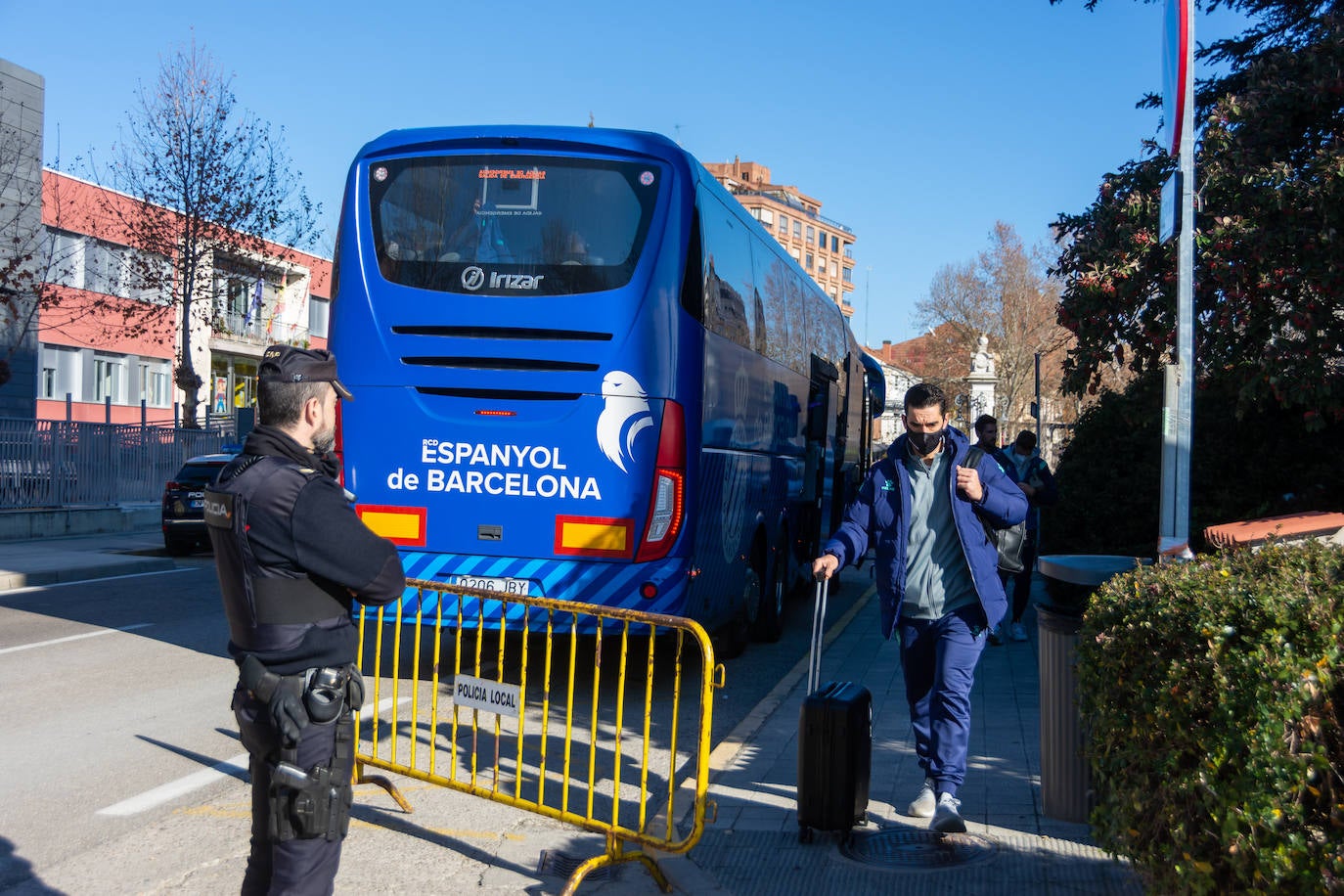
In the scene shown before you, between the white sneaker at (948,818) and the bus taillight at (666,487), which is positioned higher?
the bus taillight at (666,487)

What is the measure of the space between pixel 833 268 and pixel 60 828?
460ft

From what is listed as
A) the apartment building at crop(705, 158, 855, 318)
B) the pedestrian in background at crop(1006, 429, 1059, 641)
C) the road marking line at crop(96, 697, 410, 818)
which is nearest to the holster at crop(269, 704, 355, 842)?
the road marking line at crop(96, 697, 410, 818)

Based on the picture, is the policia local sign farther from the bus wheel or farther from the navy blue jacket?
the bus wheel

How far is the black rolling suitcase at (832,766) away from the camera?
5.29 metres

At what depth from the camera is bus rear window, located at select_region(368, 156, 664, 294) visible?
8641 millimetres

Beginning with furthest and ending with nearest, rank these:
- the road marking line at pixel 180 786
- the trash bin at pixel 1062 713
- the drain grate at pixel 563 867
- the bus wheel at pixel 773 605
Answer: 1. the bus wheel at pixel 773 605
2. the road marking line at pixel 180 786
3. the trash bin at pixel 1062 713
4. the drain grate at pixel 563 867

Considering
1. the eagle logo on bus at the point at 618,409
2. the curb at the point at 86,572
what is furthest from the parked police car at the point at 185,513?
the eagle logo on bus at the point at 618,409

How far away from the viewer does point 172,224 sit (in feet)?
107

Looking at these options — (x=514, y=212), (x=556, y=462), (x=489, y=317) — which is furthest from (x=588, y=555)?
(x=514, y=212)

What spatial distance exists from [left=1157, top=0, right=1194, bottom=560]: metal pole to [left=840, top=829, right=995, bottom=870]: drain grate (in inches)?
58.4

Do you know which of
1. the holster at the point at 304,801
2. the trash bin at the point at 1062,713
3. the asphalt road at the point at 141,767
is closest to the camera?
the holster at the point at 304,801

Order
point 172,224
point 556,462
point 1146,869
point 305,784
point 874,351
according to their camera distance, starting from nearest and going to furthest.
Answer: point 305,784, point 1146,869, point 556,462, point 172,224, point 874,351

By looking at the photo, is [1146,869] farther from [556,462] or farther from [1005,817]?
[556,462]

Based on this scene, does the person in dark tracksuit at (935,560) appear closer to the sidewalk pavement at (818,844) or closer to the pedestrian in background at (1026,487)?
the sidewalk pavement at (818,844)
